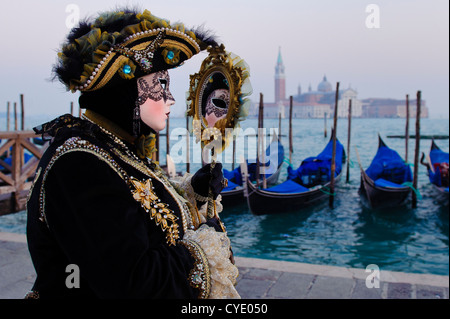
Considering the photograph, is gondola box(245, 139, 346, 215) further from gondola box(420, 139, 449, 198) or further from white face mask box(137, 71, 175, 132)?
white face mask box(137, 71, 175, 132)

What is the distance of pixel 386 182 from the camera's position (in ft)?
38.4

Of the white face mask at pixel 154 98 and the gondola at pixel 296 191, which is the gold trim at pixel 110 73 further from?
the gondola at pixel 296 191

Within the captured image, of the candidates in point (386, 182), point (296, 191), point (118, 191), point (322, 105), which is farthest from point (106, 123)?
point (322, 105)

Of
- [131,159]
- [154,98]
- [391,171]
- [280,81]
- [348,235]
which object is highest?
[280,81]

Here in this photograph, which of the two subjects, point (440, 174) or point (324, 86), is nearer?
point (440, 174)

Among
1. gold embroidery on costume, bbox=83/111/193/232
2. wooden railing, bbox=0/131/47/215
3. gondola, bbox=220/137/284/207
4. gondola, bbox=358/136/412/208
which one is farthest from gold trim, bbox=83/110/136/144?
gondola, bbox=358/136/412/208

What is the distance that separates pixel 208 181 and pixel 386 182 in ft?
36.8

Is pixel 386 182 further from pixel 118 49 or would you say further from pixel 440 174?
pixel 118 49

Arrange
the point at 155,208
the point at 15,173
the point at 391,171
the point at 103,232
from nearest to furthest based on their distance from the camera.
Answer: the point at 103,232 < the point at 155,208 < the point at 15,173 < the point at 391,171

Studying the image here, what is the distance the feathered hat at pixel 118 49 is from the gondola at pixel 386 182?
397 inches

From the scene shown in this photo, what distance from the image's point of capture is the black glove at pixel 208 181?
4.44 ft
